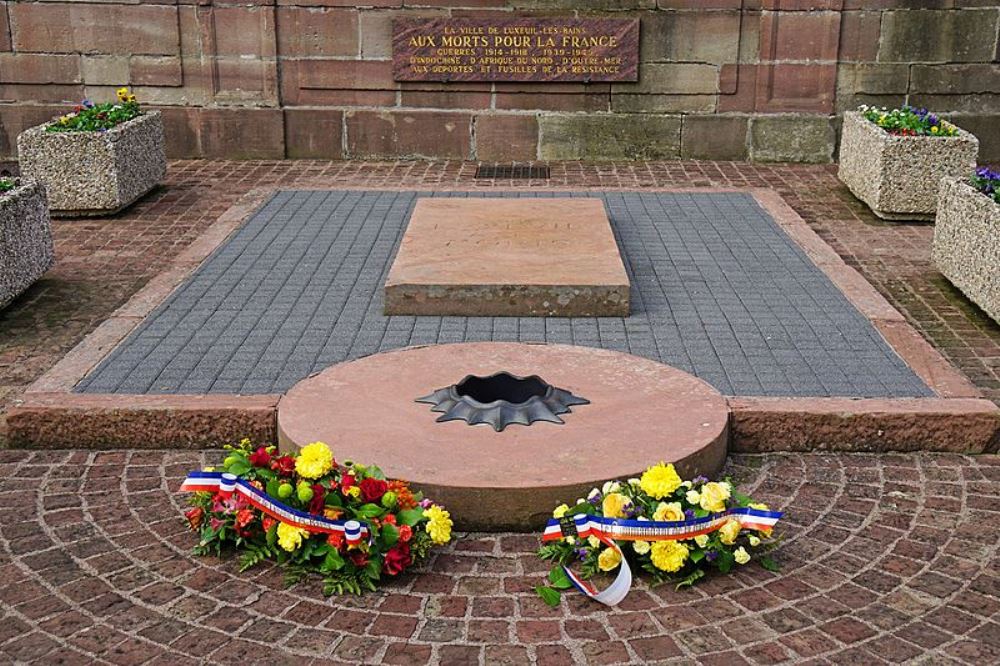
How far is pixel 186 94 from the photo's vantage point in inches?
496

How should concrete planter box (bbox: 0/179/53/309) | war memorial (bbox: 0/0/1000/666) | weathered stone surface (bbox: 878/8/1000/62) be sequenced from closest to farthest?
war memorial (bbox: 0/0/1000/666), concrete planter box (bbox: 0/179/53/309), weathered stone surface (bbox: 878/8/1000/62)

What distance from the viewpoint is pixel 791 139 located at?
12.6 metres

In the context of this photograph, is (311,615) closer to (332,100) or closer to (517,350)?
(517,350)

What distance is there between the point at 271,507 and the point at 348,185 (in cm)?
725

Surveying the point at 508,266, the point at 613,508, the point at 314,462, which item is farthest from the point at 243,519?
the point at 508,266

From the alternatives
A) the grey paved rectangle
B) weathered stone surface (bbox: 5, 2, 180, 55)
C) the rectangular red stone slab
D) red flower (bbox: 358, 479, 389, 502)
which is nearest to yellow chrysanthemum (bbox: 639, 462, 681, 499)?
red flower (bbox: 358, 479, 389, 502)

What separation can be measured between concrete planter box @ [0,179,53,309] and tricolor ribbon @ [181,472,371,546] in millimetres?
3503

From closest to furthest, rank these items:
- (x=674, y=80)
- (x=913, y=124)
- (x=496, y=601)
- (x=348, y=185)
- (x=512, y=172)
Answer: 1. (x=496, y=601)
2. (x=913, y=124)
3. (x=348, y=185)
4. (x=512, y=172)
5. (x=674, y=80)

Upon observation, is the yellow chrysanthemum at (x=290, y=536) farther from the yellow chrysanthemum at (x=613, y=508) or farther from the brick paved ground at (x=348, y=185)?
the brick paved ground at (x=348, y=185)

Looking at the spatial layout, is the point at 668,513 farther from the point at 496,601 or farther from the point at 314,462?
the point at 314,462

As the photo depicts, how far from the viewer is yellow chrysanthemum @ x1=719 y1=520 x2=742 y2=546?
4.42 meters

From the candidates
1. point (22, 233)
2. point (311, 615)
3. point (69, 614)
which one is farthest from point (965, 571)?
point (22, 233)

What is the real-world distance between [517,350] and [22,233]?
3611 millimetres

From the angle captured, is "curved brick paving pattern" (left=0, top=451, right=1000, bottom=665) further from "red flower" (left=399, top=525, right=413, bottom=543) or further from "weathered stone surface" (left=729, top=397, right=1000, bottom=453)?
"weathered stone surface" (left=729, top=397, right=1000, bottom=453)
